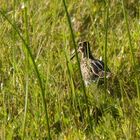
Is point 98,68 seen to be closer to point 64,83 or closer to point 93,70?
point 93,70

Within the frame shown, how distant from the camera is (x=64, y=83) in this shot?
375cm

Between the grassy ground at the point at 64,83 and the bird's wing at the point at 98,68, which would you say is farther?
the bird's wing at the point at 98,68

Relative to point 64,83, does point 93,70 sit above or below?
above

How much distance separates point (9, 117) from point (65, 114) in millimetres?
344

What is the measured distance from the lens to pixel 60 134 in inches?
137

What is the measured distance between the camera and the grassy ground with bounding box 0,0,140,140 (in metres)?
3.22

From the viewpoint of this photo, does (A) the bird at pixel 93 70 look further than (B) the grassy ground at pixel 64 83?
Yes

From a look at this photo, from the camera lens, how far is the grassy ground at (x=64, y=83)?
3.22 metres

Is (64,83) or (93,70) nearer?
(64,83)

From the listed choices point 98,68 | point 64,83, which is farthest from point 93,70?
point 64,83

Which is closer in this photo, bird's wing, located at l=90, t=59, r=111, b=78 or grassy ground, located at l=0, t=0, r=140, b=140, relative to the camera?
grassy ground, located at l=0, t=0, r=140, b=140

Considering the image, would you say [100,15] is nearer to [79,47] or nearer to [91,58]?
[79,47]

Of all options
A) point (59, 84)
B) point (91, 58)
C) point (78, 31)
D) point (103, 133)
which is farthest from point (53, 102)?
point (78, 31)

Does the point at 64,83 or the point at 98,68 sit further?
the point at 98,68
